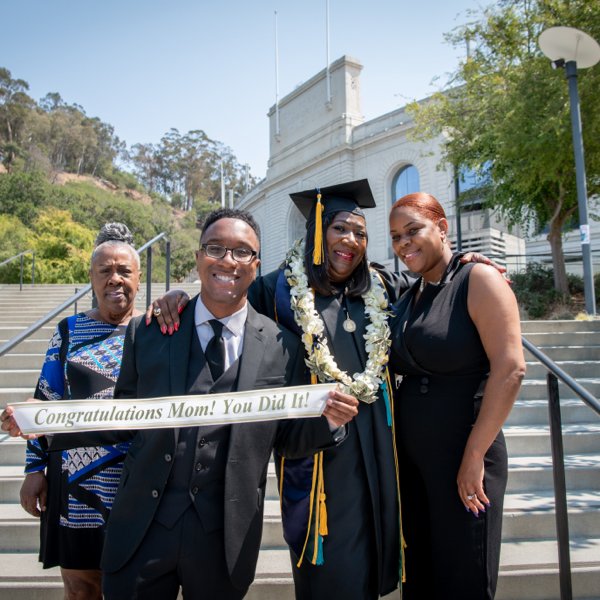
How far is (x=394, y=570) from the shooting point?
228cm

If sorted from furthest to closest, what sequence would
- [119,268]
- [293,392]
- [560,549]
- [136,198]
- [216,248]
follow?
[136,198] < [560,549] < [119,268] < [216,248] < [293,392]

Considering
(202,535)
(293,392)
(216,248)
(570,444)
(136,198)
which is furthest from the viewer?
(136,198)

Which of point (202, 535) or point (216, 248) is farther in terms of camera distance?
point (216, 248)

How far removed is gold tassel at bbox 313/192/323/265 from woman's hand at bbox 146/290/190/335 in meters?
0.80

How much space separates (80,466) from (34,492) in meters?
Answer: 0.29

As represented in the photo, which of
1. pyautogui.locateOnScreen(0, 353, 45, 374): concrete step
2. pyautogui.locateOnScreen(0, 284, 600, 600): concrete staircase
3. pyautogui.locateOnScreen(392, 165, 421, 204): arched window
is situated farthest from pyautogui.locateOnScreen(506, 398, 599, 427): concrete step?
pyautogui.locateOnScreen(392, 165, 421, 204): arched window

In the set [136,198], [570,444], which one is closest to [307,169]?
[570,444]

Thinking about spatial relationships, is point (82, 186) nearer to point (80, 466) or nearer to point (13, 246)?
point (13, 246)

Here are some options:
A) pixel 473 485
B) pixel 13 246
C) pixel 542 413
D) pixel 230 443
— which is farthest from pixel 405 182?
pixel 230 443

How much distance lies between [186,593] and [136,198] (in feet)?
257

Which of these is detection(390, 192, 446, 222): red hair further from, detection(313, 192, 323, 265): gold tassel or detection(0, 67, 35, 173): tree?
detection(0, 67, 35, 173): tree

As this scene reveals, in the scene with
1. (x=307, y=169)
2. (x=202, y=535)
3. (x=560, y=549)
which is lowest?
(x=560, y=549)

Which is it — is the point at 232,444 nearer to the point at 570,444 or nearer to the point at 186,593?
the point at 186,593

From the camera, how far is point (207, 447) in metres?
1.82
